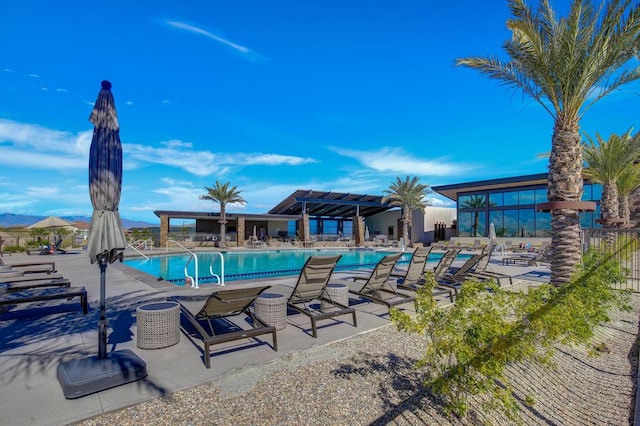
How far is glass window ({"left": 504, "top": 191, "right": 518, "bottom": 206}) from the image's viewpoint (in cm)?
2720

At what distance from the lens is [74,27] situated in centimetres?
875

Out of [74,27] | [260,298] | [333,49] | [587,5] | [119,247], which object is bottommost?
[260,298]

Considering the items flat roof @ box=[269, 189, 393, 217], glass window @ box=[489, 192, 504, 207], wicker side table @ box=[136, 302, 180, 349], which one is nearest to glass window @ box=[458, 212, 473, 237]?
glass window @ box=[489, 192, 504, 207]

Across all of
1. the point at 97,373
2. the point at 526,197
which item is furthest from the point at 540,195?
the point at 97,373

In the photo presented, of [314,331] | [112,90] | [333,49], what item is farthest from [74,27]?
[314,331]

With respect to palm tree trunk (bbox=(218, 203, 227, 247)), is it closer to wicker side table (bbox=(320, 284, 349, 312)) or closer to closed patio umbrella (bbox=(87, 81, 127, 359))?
wicker side table (bbox=(320, 284, 349, 312))

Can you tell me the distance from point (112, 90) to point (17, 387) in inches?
108

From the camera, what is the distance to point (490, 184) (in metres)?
27.1

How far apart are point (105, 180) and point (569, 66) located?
7.91m

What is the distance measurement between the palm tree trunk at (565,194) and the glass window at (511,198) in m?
23.3

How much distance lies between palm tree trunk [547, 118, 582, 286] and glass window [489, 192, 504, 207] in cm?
2386

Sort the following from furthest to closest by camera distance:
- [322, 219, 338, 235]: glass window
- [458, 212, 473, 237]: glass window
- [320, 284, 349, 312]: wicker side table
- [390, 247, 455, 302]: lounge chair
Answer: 1. [322, 219, 338, 235]: glass window
2. [458, 212, 473, 237]: glass window
3. [390, 247, 455, 302]: lounge chair
4. [320, 284, 349, 312]: wicker side table

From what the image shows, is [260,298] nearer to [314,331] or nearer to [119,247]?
[314,331]

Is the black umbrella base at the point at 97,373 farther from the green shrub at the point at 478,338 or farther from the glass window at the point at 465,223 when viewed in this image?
the glass window at the point at 465,223
